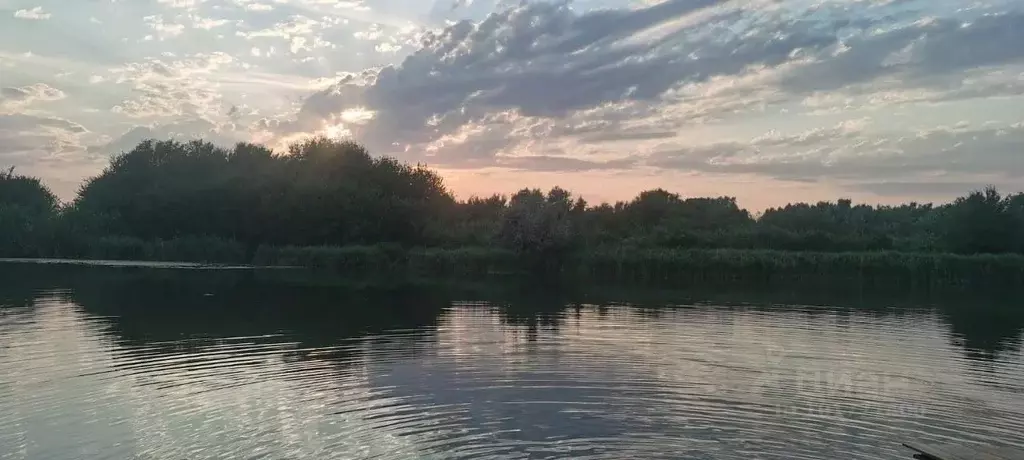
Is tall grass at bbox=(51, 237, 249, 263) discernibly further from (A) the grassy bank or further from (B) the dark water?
(B) the dark water

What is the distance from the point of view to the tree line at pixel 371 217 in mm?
70625

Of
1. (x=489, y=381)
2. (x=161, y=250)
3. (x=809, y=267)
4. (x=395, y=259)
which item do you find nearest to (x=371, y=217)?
(x=395, y=259)

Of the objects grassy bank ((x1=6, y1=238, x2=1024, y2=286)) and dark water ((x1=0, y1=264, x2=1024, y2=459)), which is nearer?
dark water ((x1=0, y1=264, x2=1024, y2=459))

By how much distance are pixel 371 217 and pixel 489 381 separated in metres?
63.8

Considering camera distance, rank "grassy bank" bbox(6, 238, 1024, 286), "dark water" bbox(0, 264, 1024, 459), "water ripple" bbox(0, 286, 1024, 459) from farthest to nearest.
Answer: "grassy bank" bbox(6, 238, 1024, 286), "dark water" bbox(0, 264, 1024, 459), "water ripple" bbox(0, 286, 1024, 459)

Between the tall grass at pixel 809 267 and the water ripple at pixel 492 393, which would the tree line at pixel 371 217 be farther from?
the water ripple at pixel 492 393

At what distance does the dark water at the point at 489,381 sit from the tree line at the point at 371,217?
126ft

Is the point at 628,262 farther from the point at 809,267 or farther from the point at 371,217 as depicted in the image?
the point at 371,217

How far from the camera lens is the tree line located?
232 feet

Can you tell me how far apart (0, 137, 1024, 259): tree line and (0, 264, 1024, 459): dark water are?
38485 millimetres

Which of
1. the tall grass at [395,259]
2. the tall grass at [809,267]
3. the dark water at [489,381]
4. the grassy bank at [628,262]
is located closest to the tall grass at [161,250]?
the grassy bank at [628,262]

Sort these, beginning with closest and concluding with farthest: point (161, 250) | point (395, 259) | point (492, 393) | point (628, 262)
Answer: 1. point (492, 393)
2. point (628, 262)
3. point (395, 259)
4. point (161, 250)

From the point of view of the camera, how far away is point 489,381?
17062 mm

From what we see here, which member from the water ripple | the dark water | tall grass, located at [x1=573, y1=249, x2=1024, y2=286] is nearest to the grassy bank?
tall grass, located at [x1=573, y1=249, x2=1024, y2=286]
